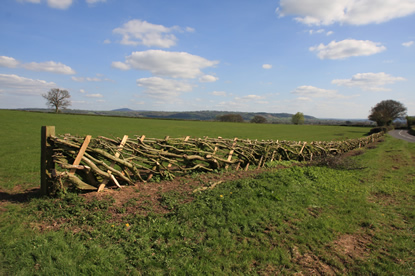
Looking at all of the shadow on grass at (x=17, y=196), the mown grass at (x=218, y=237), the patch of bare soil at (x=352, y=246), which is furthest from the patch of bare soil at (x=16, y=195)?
the patch of bare soil at (x=352, y=246)

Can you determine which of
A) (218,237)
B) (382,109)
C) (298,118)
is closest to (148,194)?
(218,237)

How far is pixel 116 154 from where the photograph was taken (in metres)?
5.41

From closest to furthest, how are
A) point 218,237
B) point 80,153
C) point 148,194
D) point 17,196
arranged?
1. point 218,237
2. point 80,153
3. point 17,196
4. point 148,194

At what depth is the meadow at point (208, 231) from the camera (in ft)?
9.94

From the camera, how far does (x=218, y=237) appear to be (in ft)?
12.2

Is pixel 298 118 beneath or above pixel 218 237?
above

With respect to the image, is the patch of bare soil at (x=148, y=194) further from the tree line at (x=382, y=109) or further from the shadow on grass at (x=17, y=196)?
the tree line at (x=382, y=109)

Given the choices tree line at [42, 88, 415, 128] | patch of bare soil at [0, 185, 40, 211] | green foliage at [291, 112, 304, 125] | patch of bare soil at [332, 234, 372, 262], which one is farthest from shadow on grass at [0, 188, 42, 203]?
A: green foliage at [291, 112, 304, 125]

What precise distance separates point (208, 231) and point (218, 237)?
22 cm

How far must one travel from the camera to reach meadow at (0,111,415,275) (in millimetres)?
3029

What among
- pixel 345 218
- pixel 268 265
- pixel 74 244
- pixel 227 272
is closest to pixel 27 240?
pixel 74 244

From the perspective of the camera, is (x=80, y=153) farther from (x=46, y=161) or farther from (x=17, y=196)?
(x=17, y=196)

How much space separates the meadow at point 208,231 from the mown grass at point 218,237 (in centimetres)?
2

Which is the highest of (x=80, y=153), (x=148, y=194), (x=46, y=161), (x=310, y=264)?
(x=80, y=153)
